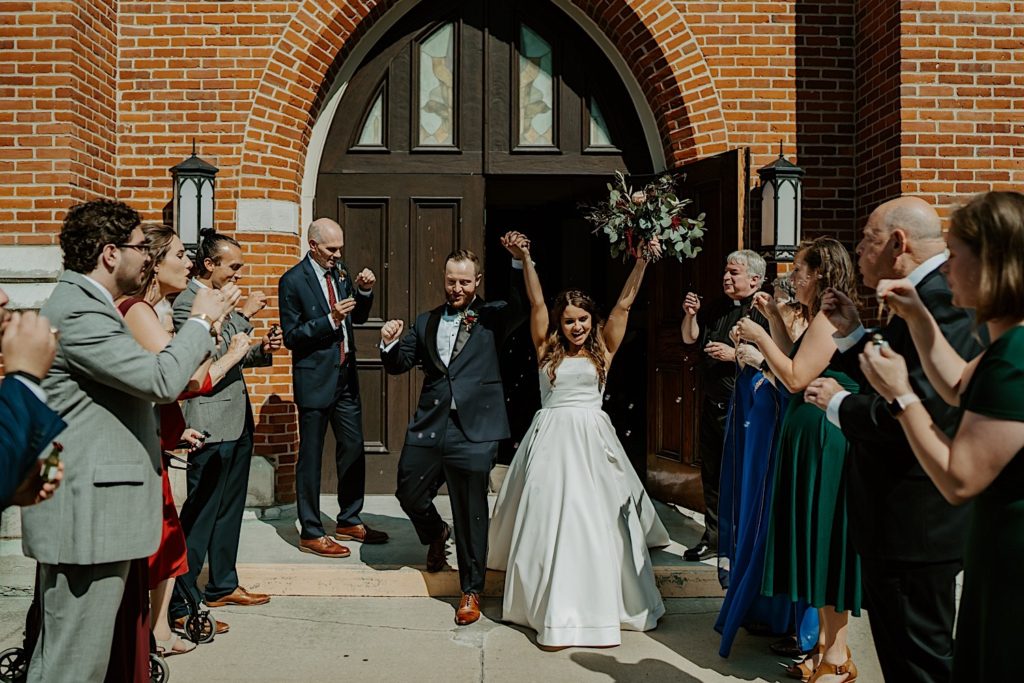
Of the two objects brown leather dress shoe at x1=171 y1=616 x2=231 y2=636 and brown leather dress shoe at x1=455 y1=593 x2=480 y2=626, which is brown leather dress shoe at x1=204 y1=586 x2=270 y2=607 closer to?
brown leather dress shoe at x1=171 y1=616 x2=231 y2=636

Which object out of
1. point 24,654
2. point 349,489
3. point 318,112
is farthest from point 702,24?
point 24,654

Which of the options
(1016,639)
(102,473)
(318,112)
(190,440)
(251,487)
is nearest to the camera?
(1016,639)

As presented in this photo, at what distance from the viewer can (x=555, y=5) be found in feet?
27.3

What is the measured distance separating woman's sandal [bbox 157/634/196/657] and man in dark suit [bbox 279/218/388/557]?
4.87 ft

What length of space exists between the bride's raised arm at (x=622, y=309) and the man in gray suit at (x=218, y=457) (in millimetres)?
1957

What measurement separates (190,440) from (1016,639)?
142 inches

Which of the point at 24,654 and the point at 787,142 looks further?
the point at 787,142

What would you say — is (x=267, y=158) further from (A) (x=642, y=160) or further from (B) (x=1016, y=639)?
(B) (x=1016, y=639)

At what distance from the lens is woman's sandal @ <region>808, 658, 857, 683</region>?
4.38 metres

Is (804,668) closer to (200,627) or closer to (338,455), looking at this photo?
(200,627)

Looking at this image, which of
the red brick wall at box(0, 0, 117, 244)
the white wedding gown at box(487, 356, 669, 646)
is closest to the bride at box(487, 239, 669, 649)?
the white wedding gown at box(487, 356, 669, 646)

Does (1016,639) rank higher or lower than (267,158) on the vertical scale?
lower

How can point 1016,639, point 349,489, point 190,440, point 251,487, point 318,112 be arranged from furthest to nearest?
point 318,112, point 251,487, point 349,489, point 190,440, point 1016,639

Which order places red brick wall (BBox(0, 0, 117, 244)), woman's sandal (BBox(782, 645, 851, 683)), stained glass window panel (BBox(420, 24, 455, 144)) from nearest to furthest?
1. woman's sandal (BBox(782, 645, 851, 683))
2. red brick wall (BBox(0, 0, 117, 244))
3. stained glass window panel (BBox(420, 24, 455, 144))
